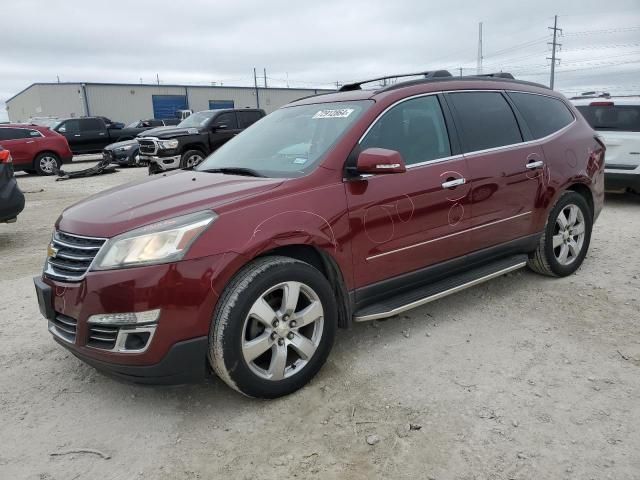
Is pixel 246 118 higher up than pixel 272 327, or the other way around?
pixel 246 118

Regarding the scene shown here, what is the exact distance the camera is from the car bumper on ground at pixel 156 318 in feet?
7.84

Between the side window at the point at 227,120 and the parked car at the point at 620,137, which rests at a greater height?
the side window at the point at 227,120

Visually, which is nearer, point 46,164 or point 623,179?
point 623,179

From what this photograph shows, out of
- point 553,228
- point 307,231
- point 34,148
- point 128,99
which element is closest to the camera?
point 307,231

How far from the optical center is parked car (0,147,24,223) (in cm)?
616

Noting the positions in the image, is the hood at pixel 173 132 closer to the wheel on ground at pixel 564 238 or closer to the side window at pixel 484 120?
the side window at pixel 484 120

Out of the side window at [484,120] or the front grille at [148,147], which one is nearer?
the side window at [484,120]

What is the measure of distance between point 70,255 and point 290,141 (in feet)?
5.31

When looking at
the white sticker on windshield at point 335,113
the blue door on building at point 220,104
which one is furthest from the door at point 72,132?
the blue door on building at point 220,104

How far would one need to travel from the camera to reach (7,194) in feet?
20.4

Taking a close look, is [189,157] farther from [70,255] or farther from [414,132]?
[70,255]

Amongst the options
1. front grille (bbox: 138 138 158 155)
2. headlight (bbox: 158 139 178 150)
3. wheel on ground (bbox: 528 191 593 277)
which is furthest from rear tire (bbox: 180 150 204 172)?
wheel on ground (bbox: 528 191 593 277)

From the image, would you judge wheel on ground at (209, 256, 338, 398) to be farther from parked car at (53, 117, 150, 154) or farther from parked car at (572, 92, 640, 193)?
parked car at (53, 117, 150, 154)

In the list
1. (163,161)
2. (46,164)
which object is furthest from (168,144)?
(46,164)
